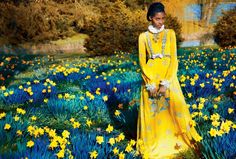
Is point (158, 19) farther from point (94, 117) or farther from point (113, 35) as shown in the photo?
point (113, 35)

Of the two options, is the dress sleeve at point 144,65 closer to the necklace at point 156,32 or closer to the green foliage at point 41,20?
the necklace at point 156,32

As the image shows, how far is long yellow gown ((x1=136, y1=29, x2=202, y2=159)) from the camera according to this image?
12.3ft

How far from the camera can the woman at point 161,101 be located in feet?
12.2

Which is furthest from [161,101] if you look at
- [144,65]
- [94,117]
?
[94,117]

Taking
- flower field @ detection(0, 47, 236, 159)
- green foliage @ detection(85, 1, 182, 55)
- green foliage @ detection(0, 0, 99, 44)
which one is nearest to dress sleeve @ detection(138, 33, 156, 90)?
flower field @ detection(0, 47, 236, 159)

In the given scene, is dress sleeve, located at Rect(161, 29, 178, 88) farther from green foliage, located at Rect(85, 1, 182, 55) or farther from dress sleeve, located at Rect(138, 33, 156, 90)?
green foliage, located at Rect(85, 1, 182, 55)

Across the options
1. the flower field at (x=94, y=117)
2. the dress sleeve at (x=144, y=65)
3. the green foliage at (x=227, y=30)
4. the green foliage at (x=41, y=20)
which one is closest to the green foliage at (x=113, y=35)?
the green foliage at (x=41, y=20)

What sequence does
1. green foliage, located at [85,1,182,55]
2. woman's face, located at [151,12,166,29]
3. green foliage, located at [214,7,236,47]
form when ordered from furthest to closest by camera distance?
green foliage, located at [214,7,236,47] → green foliage, located at [85,1,182,55] → woman's face, located at [151,12,166,29]

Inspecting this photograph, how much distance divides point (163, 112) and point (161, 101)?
0.12 metres

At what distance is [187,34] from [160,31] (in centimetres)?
→ 2347

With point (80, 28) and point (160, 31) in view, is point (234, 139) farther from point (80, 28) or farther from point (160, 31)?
point (80, 28)

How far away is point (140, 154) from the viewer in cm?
383

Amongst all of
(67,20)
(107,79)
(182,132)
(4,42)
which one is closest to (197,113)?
(182,132)

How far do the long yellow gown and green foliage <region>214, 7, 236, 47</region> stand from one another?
49.9 ft
